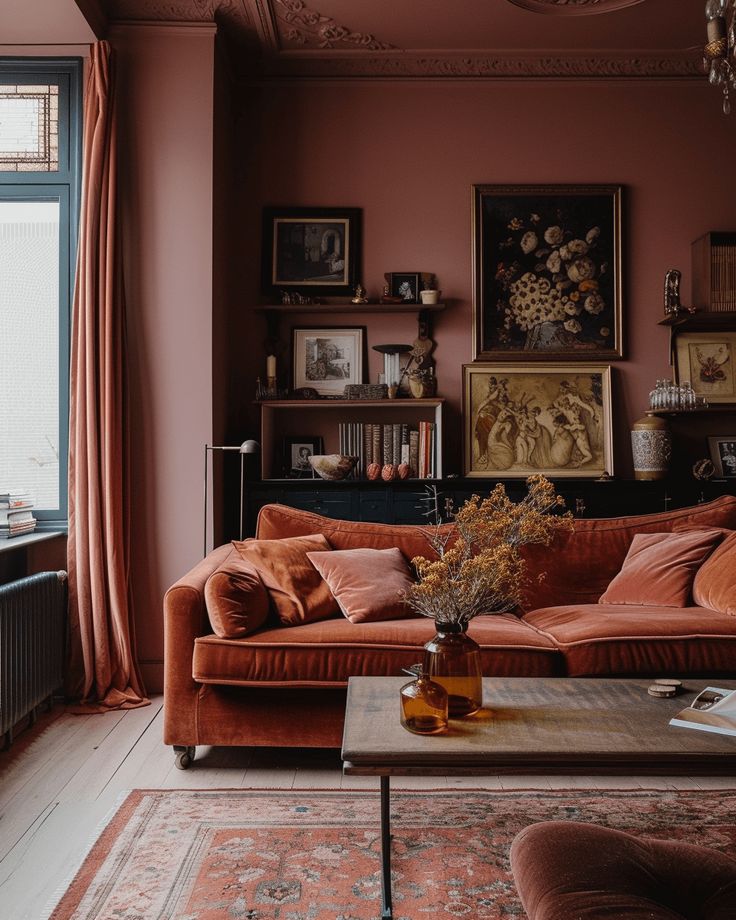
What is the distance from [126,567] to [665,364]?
326 centimetres

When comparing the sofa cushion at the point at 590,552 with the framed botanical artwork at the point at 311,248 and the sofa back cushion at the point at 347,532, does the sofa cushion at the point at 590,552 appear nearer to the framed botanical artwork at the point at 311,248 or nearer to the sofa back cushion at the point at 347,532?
the sofa back cushion at the point at 347,532

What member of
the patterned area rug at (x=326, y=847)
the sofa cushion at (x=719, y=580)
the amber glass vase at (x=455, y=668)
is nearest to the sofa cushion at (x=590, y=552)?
the sofa cushion at (x=719, y=580)

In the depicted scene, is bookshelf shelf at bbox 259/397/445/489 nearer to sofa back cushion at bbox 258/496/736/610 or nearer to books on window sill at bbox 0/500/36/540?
sofa back cushion at bbox 258/496/736/610

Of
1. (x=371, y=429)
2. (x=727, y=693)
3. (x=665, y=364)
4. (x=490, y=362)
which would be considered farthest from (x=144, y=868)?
(x=665, y=364)

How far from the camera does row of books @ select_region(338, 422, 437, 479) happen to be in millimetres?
4312

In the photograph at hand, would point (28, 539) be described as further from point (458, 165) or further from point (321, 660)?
point (458, 165)

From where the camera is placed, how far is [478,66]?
447 centimetres

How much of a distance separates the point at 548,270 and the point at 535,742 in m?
3.40

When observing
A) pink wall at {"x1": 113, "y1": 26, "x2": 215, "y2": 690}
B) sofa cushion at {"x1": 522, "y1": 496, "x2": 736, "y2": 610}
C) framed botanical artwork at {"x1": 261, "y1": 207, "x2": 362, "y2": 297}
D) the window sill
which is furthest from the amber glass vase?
framed botanical artwork at {"x1": 261, "y1": 207, "x2": 362, "y2": 297}

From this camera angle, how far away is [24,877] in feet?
6.74

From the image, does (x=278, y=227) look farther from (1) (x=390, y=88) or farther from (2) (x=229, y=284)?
(1) (x=390, y=88)

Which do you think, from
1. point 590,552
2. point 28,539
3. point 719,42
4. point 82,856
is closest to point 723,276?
point 590,552

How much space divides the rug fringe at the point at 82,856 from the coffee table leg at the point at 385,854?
2.66ft

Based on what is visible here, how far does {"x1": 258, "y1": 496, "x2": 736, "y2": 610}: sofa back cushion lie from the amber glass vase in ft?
4.99
